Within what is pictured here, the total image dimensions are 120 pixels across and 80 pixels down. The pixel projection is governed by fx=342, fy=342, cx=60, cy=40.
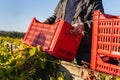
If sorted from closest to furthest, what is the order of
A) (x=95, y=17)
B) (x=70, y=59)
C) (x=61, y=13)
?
1. (x=95, y=17)
2. (x=70, y=59)
3. (x=61, y=13)

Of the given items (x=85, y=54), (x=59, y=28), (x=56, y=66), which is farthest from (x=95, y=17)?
(x=85, y=54)

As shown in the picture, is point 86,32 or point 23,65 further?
point 86,32

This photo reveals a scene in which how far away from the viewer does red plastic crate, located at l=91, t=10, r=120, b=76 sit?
3.72 meters

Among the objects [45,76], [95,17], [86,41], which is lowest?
[45,76]

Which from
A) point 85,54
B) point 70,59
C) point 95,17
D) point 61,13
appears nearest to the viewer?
point 95,17

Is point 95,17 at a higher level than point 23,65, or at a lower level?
higher

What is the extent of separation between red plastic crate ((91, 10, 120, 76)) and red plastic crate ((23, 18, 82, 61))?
55 centimetres

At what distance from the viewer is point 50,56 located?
Answer: 4.64m

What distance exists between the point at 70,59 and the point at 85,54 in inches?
20.2

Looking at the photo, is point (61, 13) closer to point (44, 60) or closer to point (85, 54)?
point (85, 54)

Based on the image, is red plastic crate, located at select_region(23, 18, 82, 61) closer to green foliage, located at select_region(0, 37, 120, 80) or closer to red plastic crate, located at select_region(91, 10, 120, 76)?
green foliage, located at select_region(0, 37, 120, 80)

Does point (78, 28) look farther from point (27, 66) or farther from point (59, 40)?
point (27, 66)

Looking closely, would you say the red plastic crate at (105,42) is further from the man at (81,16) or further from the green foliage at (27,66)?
the green foliage at (27,66)

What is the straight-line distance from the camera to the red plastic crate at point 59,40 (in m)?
4.40
